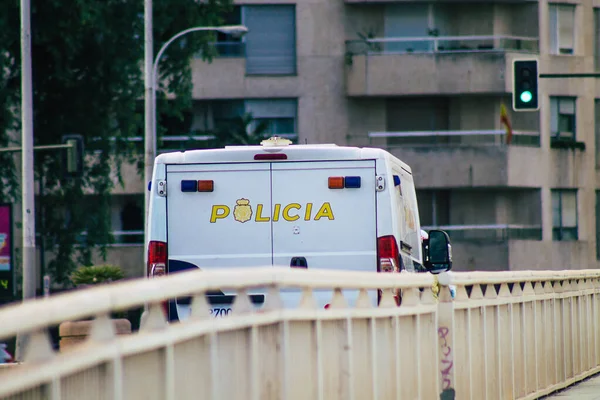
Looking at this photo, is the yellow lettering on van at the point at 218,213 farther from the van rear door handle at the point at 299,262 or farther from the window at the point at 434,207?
the window at the point at 434,207

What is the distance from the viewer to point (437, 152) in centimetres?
4931

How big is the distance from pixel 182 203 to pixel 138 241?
125 feet

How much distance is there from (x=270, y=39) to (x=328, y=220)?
124ft

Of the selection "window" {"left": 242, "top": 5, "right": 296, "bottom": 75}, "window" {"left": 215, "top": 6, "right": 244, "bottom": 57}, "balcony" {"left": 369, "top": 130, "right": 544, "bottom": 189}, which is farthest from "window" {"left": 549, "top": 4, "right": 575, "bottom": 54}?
"window" {"left": 215, "top": 6, "right": 244, "bottom": 57}

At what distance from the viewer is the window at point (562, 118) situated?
50.9 metres

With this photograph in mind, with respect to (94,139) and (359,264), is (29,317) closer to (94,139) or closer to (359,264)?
(359,264)

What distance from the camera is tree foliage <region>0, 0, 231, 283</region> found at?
1351 inches

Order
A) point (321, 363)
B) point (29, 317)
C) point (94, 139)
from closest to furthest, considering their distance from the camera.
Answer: point (29, 317), point (321, 363), point (94, 139)

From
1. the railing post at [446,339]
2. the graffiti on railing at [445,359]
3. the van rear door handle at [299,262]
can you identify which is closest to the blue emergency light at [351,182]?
the van rear door handle at [299,262]

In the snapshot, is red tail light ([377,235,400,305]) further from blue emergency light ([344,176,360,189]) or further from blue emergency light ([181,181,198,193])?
blue emergency light ([181,181,198,193])

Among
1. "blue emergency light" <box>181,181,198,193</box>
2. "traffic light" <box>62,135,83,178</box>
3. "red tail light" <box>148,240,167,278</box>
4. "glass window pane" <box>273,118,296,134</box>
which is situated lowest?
"red tail light" <box>148,240,167,278</box>

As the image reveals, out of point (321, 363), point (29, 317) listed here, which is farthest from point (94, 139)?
point (29, 317)

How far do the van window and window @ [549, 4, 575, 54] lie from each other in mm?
36848

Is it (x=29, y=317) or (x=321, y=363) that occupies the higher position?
(x=29, y=317)
